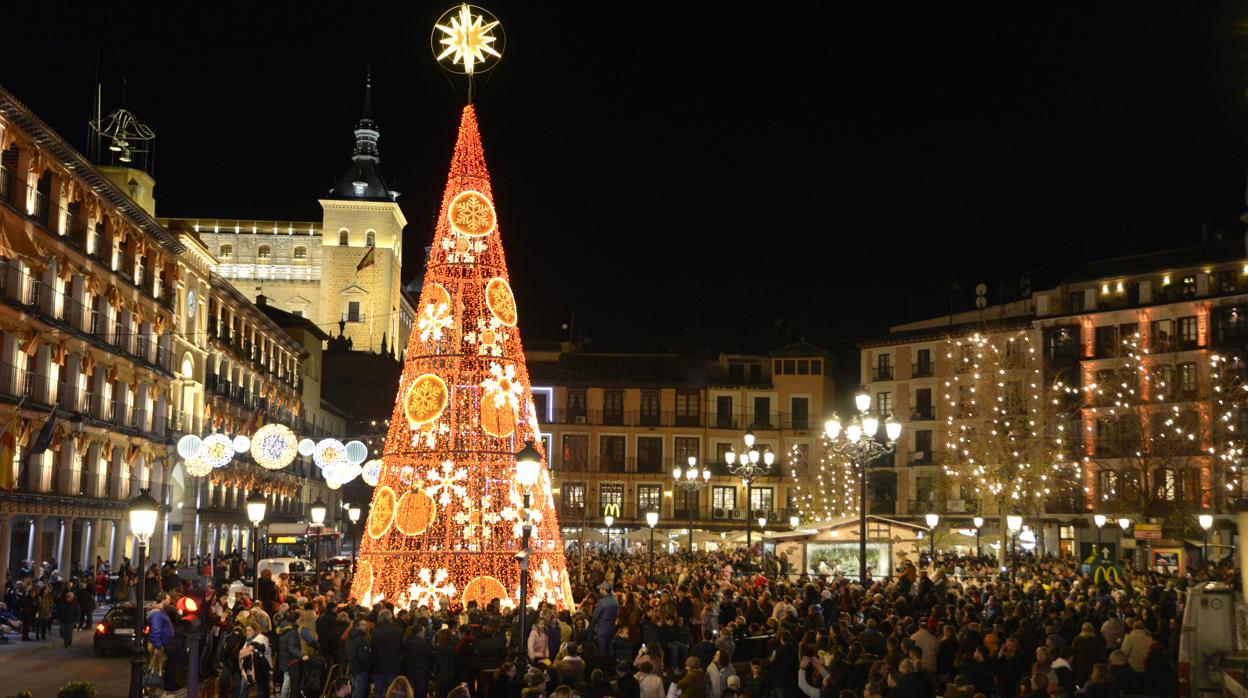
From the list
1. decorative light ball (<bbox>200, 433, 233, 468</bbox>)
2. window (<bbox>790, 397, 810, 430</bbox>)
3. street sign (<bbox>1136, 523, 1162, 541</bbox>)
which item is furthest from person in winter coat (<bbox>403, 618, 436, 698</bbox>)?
window (<bbox>790, 397, 810, 430</bbox>)

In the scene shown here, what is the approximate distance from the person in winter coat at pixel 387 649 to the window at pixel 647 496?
63.8 metres

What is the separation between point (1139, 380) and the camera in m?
58.3

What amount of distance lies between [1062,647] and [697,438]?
215ft

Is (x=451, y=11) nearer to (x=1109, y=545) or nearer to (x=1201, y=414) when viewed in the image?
(x=1201, y=414)

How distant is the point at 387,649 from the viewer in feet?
58.3

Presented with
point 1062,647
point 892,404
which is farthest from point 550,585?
point 892,404

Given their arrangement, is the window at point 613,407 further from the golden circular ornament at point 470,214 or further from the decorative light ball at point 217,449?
the golden circular ornament at point 470,214

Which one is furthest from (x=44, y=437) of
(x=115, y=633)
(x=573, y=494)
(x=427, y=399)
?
(x=573, y=494)

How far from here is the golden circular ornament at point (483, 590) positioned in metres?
23.4

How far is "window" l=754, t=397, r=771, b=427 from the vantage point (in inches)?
3275

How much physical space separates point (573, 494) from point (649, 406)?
23.3ft

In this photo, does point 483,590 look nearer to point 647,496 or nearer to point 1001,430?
point 1001,430

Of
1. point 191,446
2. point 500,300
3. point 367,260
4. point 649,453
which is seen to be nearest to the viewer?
point 500,300

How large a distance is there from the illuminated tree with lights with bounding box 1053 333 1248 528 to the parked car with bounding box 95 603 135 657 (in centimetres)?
3355
